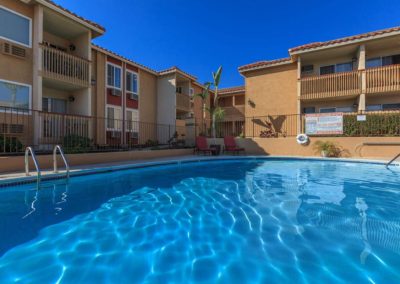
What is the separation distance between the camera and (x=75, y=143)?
31.2 feet

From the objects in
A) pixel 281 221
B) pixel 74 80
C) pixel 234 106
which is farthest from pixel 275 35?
pixel 281 221

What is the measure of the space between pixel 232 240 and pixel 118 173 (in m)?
6.16

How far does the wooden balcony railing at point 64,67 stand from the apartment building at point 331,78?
11506 millimetres

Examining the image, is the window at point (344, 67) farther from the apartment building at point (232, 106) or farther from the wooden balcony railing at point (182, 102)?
the wooden balcony railing at point (182, 102)

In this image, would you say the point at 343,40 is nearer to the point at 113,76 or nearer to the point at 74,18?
the point at 113,76

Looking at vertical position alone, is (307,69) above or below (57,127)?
above

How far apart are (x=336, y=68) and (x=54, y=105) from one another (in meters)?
18.0

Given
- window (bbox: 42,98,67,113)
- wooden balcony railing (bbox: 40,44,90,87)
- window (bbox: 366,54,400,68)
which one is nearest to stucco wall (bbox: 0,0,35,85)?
wooden balcony railing (bbox: 40,44,90,87)

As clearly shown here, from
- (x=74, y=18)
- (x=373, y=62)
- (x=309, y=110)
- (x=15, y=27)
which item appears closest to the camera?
(x=15, y=27)

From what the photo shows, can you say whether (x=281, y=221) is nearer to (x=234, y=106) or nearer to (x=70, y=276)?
(x=70, y=276)

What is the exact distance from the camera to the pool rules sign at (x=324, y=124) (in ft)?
41.1

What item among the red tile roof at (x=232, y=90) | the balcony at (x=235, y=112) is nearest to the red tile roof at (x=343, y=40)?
the red tile roof at (x=232, y=90)

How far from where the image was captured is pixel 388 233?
3270 millimetres

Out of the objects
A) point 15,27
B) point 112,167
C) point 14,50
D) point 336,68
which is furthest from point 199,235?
point 336,68
